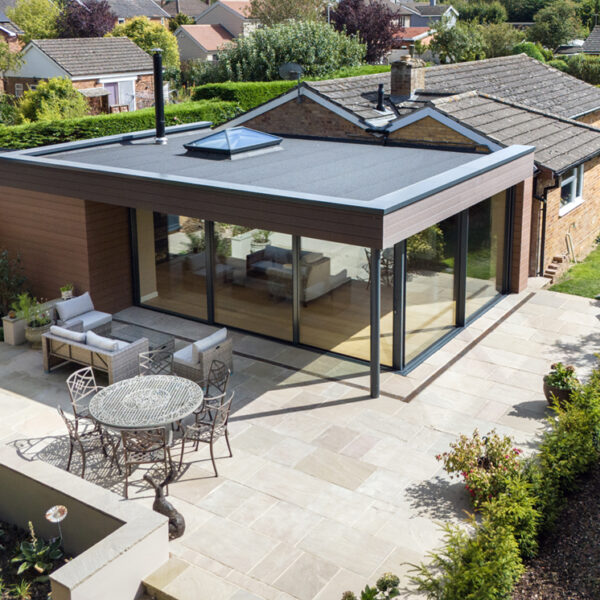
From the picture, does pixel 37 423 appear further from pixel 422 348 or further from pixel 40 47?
pixel 40 47

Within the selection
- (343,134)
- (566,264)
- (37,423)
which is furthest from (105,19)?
(37,423)

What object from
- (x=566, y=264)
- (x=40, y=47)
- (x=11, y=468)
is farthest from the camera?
(x=40, y=47)

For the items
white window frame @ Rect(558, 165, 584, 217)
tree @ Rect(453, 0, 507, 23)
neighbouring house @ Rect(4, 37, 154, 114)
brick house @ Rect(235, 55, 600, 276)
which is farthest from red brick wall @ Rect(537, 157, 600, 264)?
tree @ Rect(453, 0, 507, 23)

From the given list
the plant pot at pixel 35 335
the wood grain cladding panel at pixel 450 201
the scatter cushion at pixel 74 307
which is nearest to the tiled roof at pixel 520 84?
the wood grain cladding panel at pixel 450 201

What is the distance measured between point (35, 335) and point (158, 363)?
9.31ft

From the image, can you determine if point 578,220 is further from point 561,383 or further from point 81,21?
point 81,21

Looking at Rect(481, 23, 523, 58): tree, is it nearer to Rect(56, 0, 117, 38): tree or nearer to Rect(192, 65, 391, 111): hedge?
Rect(56, 0, 117, 38): tree

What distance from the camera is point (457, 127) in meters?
16.6

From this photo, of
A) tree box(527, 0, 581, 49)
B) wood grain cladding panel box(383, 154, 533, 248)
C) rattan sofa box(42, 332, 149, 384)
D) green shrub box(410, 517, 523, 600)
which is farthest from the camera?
tree box(527, 0, 581, 49)

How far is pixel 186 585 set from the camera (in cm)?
775

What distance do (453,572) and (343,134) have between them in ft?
47.1

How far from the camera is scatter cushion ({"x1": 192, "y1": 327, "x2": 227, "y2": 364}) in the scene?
38.7 ft

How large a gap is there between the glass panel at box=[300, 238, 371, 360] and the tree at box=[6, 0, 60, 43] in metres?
55.1

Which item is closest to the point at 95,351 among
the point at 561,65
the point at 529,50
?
the point at 561,65
